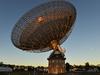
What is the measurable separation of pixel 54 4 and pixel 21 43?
53.5 feet

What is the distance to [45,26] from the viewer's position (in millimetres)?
75312

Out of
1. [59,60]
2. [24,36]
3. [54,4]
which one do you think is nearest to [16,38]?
[24,36]

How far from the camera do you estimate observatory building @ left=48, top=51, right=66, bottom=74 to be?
8679 centimetres

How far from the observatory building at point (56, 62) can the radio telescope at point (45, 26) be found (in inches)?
170

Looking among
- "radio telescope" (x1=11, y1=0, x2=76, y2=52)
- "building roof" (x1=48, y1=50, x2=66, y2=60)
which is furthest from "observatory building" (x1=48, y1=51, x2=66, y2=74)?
"radio telescope" (x1=11, y1=0, x2=76, y2=52)

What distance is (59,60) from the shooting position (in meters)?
88.0

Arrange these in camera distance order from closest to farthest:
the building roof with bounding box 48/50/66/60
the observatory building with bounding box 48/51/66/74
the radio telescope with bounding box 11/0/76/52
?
the radio telescope with bounding box 11/0/76/52 < the building roof with bounding box 48/50/66/60 < the observatory building with bounding box 48/51/66/74

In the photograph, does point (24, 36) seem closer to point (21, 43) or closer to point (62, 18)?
point (21, 43)

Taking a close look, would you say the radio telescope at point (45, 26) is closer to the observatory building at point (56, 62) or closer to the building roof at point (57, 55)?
the building roof at point (57, 55)

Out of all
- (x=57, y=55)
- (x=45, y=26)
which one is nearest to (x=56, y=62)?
(x=57, y=55)

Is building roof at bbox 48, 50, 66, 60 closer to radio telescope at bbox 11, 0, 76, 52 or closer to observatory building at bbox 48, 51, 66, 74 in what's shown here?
observatory building at bbox 48, 51, 66, 74

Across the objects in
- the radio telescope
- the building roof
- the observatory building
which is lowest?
the observatory building

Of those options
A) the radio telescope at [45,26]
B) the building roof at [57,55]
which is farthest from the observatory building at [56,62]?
the radio telescope at [45,26]

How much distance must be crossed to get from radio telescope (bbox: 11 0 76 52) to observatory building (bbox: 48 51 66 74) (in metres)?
4.33
